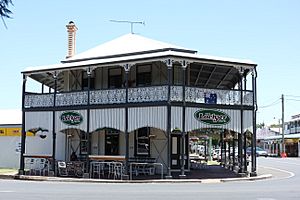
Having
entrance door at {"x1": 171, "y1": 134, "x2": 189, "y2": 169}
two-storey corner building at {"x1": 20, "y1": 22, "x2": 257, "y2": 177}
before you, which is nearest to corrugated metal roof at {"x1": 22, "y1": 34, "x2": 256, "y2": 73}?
two-storey corner building at {"x1": 20, "y1": 22, "x2": 257, "y2": 177}

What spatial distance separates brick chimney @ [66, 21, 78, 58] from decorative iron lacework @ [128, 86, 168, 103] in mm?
9235

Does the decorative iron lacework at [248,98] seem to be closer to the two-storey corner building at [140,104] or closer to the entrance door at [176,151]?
the two-storey corner building at [140,104]

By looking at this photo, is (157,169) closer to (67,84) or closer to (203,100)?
(203,100)

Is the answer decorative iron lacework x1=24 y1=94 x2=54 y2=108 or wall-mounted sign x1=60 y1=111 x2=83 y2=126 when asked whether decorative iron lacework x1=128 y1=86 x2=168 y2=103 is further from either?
decorative iron lacework x1=24 y1=94 x2=54 y2=108

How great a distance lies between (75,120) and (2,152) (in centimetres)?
866

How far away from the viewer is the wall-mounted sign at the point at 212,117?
23.5 meters

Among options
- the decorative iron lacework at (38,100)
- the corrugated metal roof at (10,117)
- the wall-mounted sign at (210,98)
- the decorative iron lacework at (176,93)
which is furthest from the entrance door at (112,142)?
the corrugated metal roof at (10,117)

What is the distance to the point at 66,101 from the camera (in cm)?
2597

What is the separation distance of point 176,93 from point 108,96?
A: 384 cm

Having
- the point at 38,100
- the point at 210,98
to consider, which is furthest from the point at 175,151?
the point at 38,100

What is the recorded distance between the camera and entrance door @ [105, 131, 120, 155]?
27.7 meters

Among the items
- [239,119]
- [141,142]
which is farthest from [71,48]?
[239,119]

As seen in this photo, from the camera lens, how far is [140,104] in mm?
23391

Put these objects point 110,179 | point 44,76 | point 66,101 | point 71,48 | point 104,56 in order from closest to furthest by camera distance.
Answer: point 110,179
point 66,101
point 104,56
point 44,76
point 71,48
